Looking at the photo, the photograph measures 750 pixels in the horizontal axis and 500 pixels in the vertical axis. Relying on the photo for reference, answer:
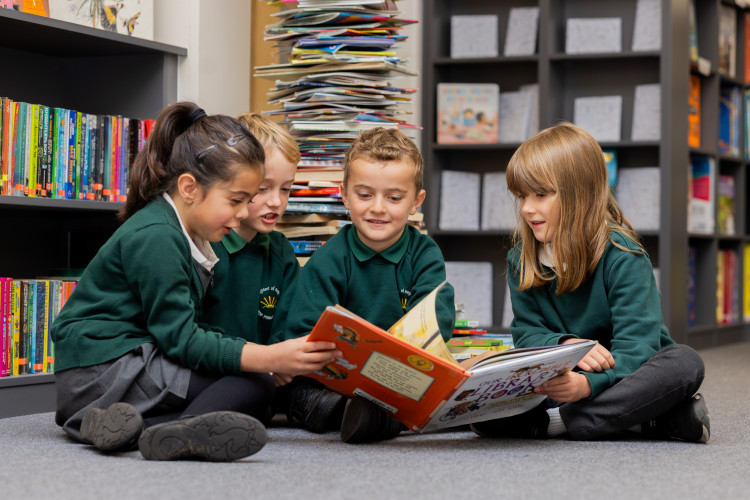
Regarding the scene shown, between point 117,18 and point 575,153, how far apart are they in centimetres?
127

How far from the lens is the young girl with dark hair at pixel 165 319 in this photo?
1570 mm

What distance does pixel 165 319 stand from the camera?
1.59 meters

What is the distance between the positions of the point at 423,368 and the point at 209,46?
1.50 metres

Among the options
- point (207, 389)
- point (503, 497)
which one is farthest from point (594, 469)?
point (207, 389)

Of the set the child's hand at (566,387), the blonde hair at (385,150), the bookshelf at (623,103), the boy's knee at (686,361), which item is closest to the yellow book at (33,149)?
the blonde hair at (385,150)

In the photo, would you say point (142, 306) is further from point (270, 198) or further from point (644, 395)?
point (644, 395)

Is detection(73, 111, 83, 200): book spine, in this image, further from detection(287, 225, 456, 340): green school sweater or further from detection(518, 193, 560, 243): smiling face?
detection(518, 193, 560, 243): smiling face

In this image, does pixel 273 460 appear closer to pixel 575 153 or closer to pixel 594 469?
pixel 594 469

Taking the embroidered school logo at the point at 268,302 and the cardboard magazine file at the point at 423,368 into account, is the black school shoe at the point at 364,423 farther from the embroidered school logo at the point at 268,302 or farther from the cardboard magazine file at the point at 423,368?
the embroidered school logo at the point at 268,302

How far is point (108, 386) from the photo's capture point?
5.32ft

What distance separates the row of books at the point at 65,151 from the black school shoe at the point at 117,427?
0.77 m

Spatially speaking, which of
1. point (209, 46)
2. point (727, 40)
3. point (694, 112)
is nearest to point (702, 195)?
point (694, 112)

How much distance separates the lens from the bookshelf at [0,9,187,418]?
237 cm

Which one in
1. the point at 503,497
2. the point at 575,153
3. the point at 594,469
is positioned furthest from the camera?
the point at 575,153
